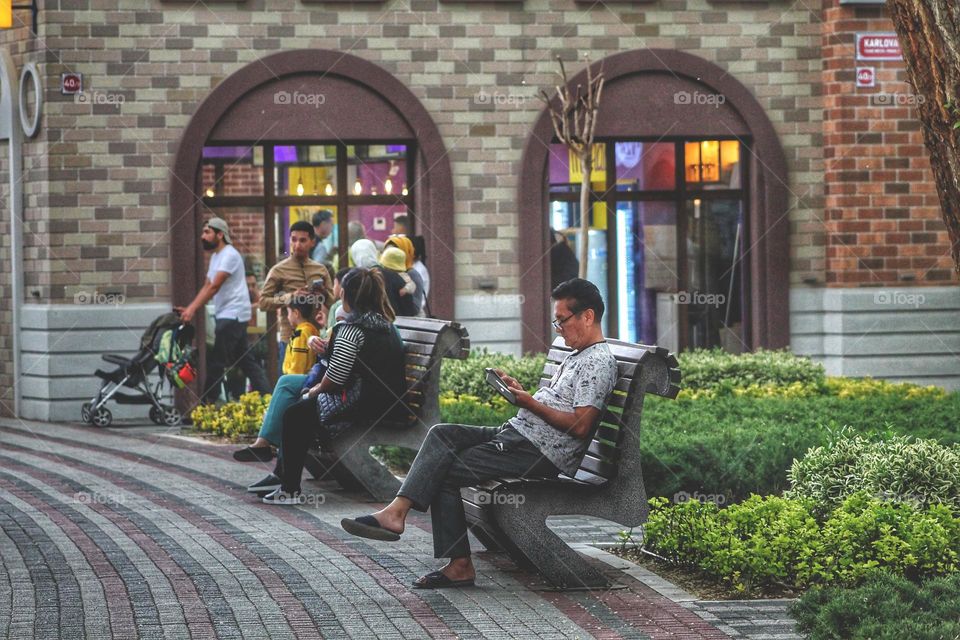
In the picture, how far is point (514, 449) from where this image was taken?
7082mm

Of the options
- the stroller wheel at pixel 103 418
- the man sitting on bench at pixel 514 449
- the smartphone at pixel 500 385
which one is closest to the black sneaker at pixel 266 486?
the man sitting on bench at pixel 514 449

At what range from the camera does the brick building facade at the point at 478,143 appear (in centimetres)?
1542

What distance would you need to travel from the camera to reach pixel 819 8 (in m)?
16.9

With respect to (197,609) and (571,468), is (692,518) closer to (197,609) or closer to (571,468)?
(571,468)

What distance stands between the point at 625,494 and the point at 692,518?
0.37 metres

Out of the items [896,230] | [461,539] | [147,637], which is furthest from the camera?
[896,230]

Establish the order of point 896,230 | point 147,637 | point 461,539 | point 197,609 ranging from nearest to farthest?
1. point 147,637
2. point 197,609
3. point 461,539
4. point 896,230

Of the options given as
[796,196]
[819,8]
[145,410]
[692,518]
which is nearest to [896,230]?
[796,196]

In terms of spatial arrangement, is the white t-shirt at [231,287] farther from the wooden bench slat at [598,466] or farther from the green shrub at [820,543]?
the green shrub at [820,543]

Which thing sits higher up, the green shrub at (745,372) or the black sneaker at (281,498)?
the green shrub at (745,372)

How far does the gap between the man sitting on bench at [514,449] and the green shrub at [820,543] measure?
735 millimetres

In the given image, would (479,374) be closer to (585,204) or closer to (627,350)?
(585,204)

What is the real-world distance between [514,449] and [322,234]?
9488mm

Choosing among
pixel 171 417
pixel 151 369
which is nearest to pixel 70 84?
pixel 151 369
